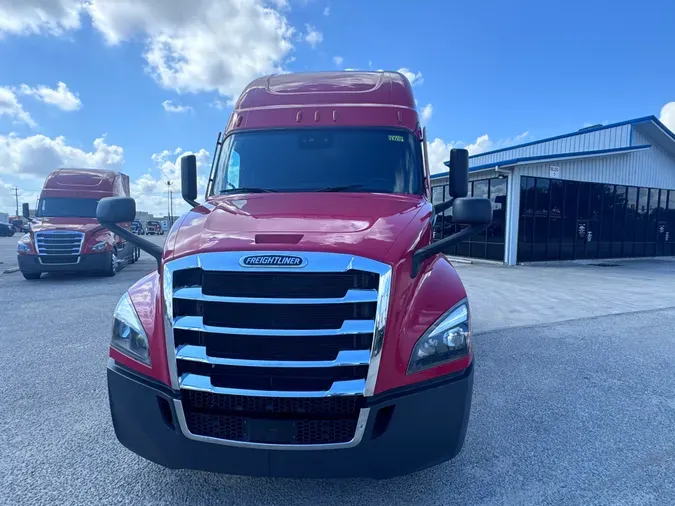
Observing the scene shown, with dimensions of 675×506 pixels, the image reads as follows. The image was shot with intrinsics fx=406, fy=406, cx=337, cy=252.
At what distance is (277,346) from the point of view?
7.01ft

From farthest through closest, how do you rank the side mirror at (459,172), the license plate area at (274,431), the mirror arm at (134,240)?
the side mirror at (459,172) → the mirror arm at (134,240) → the license plate area at (274,431)

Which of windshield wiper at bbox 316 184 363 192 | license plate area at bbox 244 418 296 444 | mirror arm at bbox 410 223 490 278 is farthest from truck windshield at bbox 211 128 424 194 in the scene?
license plate area at bbox 244 418 296 444

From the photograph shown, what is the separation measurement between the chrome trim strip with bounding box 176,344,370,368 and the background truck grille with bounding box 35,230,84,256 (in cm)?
1023

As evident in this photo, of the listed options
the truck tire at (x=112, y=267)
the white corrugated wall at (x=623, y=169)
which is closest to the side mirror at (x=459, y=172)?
the truck tire at (x=112, y=267)

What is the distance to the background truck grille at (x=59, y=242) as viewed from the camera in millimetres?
10359

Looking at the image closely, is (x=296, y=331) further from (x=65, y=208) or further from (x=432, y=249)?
(x=65, y=208)

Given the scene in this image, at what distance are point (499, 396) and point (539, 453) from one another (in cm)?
96

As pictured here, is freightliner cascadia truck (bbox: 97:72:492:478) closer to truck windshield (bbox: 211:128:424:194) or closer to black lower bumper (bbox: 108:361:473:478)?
black lower bumper (bbox: 108:361:473:478)

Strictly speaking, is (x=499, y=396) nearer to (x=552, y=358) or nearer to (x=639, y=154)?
(x=552, y=358)

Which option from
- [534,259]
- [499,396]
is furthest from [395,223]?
[534,259]

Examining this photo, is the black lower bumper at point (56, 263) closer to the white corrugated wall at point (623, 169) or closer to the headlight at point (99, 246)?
the headlight at point (99, 246)

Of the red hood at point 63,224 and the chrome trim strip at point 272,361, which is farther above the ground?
the red hood at point 63,224

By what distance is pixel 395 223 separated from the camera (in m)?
2.57

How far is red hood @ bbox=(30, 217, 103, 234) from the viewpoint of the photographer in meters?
10.5
